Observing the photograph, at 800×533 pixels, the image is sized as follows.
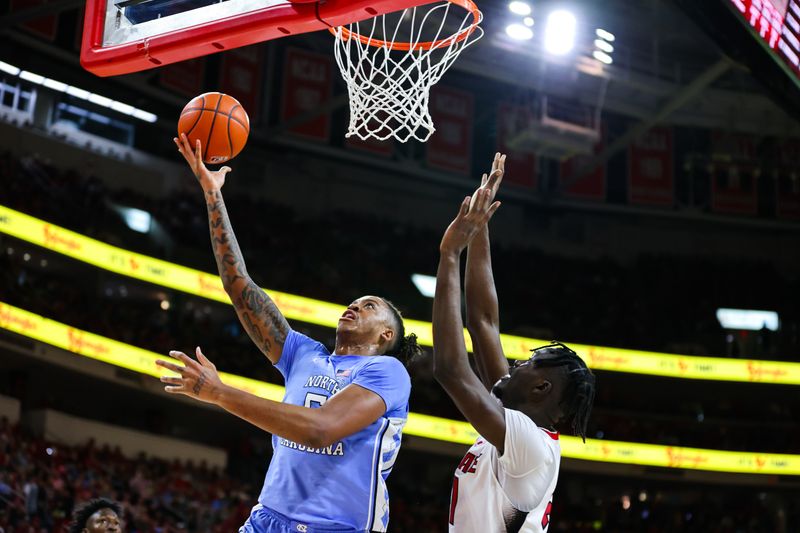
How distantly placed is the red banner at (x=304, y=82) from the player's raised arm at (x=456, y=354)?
17022 mm

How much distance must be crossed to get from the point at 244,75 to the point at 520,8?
610 cm

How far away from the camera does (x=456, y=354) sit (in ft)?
10.2

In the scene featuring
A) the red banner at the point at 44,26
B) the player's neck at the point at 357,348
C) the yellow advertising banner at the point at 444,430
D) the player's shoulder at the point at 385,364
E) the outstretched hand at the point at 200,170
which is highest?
the red banner at the point at 44,26

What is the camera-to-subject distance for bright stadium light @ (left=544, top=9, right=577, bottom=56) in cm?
1650

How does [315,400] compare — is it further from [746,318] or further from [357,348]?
[746,318]

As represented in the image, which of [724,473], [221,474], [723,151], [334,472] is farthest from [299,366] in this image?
[723,151]

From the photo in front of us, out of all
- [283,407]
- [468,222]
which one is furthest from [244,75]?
[283,407]

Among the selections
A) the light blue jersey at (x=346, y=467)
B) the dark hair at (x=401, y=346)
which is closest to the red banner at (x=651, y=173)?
the dark hair at (x=401, y=346)

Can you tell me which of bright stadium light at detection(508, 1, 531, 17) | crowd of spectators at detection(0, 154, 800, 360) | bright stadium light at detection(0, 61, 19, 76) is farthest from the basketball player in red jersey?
bright stadium light at detection(0, 61, 19, 76)

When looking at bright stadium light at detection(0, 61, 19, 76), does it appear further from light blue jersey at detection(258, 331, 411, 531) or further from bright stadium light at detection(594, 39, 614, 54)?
light blue jersey at detection(258, 331, 411, 531)

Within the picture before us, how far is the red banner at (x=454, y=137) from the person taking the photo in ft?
70.2

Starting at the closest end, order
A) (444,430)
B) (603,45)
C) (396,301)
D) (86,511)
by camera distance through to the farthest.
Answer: (86,511), (603,45), (444,430), (396,301)

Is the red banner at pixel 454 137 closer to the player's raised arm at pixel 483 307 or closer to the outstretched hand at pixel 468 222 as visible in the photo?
the player's raised arm at pixel 483 307

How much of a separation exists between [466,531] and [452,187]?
20.3m
